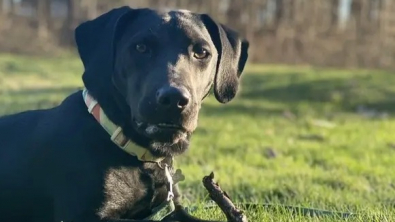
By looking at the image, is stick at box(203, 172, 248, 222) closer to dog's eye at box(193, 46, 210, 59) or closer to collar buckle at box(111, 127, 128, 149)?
collar buckle at box(111, 127, 128, 149)

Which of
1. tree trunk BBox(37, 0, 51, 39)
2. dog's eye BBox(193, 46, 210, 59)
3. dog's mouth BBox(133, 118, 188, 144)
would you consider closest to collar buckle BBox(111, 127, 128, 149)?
dog's mouth BBox(133, 118, 188, 144)

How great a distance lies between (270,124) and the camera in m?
11.1

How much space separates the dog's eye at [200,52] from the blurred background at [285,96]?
0.94 metres

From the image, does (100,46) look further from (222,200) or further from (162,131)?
(222,200)

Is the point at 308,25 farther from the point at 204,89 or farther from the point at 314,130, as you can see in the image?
the point at 204,89

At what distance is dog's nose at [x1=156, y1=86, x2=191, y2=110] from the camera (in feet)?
11.5

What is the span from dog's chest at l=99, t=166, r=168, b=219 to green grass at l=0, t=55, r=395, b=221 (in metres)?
0.46

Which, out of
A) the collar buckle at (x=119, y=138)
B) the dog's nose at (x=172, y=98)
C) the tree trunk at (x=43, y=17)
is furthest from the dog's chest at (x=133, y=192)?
the tree trunk at (x=43, y=17)

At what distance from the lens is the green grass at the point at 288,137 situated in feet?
18.7

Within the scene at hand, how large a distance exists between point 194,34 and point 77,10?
1786 cm

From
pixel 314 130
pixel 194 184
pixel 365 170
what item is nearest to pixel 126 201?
pixel 194 184

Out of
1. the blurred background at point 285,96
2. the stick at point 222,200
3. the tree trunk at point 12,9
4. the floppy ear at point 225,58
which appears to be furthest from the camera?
the tree trunk at point 12,9

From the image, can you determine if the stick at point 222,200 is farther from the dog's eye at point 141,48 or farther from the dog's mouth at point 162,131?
the dog's eye at point 141,48

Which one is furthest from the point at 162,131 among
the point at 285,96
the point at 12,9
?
the point at 12,9
